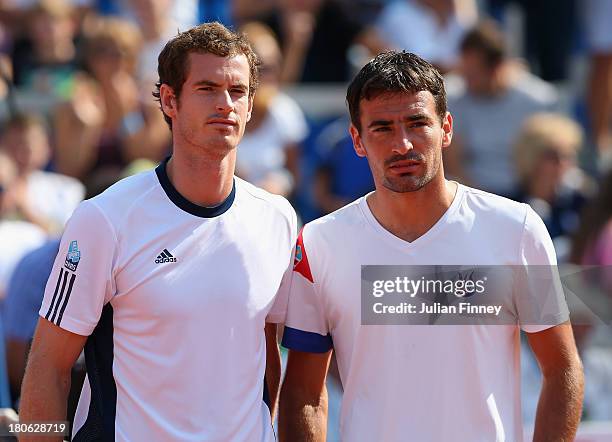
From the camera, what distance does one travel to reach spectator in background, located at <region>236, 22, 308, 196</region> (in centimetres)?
794

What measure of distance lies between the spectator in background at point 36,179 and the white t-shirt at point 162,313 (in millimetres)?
3907

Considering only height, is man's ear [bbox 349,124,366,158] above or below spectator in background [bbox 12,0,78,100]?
below

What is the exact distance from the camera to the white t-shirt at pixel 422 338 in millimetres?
3584

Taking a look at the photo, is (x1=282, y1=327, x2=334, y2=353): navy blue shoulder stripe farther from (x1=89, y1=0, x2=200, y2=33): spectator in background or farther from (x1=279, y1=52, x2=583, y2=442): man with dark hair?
(x1=89, y1=0, x2=200, y2=33): spectator in background

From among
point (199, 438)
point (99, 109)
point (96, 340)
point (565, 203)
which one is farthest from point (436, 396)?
point (99, 109)

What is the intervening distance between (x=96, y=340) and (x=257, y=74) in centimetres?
103

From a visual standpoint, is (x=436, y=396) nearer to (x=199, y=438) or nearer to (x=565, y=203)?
(x=199, y=438)

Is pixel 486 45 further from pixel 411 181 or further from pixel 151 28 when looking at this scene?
pixel 411 181

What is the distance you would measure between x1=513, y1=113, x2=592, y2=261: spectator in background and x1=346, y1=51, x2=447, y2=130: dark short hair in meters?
3.96

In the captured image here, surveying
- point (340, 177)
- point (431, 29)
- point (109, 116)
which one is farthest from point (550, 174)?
point (109, 116)

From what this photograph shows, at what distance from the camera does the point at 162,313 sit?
353cm

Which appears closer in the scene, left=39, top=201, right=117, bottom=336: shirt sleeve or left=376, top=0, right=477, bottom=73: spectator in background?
left=39, top=201, right=117, bottom=336: shirt sleeve

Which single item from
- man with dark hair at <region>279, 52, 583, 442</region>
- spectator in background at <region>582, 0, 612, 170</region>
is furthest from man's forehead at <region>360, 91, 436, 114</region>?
spectator in background at <region>582, 0, 612, 170</region>

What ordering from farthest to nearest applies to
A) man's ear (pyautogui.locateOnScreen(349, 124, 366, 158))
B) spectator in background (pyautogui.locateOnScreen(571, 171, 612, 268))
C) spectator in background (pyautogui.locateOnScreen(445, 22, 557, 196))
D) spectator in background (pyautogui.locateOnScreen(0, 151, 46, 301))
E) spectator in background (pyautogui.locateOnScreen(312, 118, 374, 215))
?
spectator in background (pyautogui.locateOnScreen(445, 22, 557, 196))
spectator in background (pyautogui.locateOnScreen(312, 118, 374, 215))
spectator in background (pyautogui.locateOnScreen(0, 151, 46, 301))
spectator in background (pyautogui.locateOnScreen(571, 171, 612, 268))
man's ear (pyautogui.locateOnScreen(349, 124, 366, 158))
